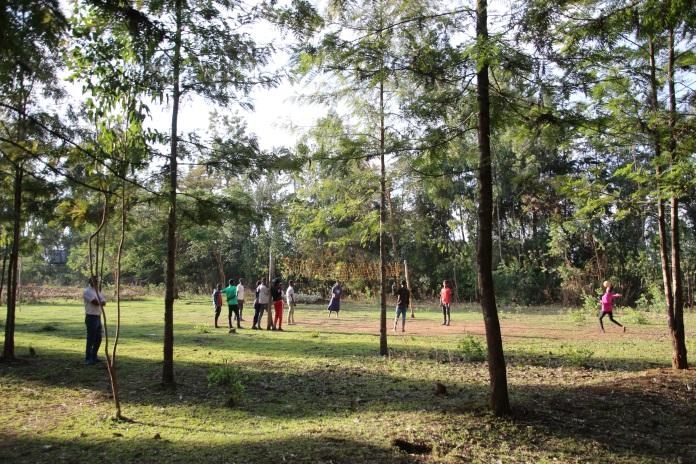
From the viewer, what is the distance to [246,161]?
873 centimetres

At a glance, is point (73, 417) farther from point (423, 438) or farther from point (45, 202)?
point (45, 202)

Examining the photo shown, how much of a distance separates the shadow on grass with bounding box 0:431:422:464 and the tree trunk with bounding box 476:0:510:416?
5.70ft

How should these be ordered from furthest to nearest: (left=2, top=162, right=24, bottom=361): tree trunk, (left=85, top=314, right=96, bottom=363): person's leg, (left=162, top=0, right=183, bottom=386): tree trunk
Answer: (left=2, top=162, right=24, bottom=361): tree trunk, (left=85, top=314, right=96, bottom=363): person's leg, (left=162, top=0, right=183, bottom=386): tree trunk

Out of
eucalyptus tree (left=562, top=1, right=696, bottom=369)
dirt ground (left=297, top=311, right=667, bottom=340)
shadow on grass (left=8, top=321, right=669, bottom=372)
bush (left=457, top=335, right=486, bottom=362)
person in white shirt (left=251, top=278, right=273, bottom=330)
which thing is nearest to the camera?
eucalyptus tree (left=562, top=1, right=696, bottom=369)

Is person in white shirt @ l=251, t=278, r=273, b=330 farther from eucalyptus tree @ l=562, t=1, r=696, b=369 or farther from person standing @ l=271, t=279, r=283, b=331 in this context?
eucalyptus tree @ l=562, t=1, r=696, b=369

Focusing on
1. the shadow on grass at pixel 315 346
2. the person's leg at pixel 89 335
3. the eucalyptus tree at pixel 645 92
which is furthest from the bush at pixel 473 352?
the person's leg at pixel 89 335

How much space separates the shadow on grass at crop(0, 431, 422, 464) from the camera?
5.18 m

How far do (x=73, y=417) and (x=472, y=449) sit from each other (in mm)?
5261

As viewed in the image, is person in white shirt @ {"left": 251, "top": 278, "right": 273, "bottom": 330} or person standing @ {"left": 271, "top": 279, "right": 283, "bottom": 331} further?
person in white shirt @ {"left": 251, "top": 278, "right": 273, "bottom": 330}

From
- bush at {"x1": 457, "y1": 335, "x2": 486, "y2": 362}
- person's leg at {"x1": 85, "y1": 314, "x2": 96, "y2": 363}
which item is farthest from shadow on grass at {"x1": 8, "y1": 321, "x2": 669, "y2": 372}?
person's leg at {"x1": 85, "y1": 314, "x2": 96, "y2": 363}

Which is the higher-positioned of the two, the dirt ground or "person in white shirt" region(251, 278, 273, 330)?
"person in white shirt" region(251, 278, 273, 330)

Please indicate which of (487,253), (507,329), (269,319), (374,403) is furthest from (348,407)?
(507,329)

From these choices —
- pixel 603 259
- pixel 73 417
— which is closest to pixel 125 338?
pixel 73 417

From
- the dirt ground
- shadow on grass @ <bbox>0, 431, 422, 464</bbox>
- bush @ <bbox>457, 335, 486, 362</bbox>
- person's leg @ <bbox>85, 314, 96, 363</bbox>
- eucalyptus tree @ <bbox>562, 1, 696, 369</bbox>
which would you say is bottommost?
shadow on grass @ <bbox>0, 431, 422, 464</bbox>
